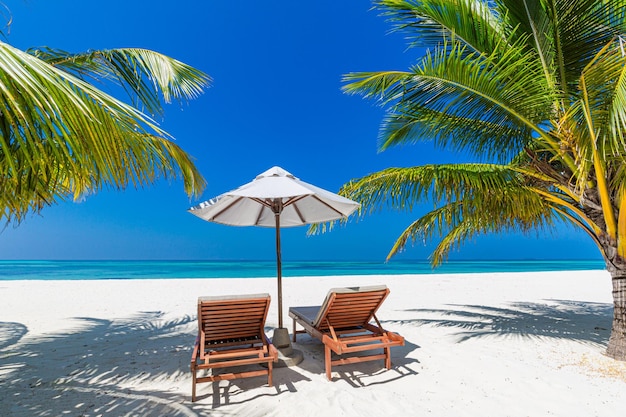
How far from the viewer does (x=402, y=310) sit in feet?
23.7

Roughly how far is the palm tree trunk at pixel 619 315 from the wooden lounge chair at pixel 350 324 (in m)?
2.58

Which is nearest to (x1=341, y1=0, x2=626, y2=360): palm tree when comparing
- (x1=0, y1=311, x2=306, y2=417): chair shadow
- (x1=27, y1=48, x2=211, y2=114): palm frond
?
(x1=27, y1=48, x2=211, y2=114): palm frond

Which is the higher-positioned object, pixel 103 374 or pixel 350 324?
pixel 350 324

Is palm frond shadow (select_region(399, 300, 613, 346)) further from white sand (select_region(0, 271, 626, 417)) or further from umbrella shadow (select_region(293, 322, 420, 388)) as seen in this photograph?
umbrella shadow (select_region(293, 322, 420, 388))

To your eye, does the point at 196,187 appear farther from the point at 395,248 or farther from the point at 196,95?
the point at 395,248

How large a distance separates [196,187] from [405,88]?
3.03 metres

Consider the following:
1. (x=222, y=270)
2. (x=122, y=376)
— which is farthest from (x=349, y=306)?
(x=222, y=270)

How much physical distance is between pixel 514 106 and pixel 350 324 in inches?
121

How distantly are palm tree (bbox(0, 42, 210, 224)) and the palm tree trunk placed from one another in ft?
16.4

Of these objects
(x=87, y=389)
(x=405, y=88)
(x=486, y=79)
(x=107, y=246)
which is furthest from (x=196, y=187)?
(x=107, y=246)

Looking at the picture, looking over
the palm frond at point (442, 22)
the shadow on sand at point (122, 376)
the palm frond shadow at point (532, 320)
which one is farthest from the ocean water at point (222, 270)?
the palm frond at point (442, 22)

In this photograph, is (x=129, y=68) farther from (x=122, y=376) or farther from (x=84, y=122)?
(x=122, y=376)

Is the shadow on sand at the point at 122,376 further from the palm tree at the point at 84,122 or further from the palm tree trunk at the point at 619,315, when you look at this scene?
the palm tree trunk at the point at 619,315

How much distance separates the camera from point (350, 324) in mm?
3887
